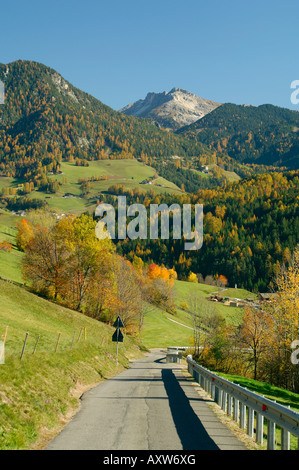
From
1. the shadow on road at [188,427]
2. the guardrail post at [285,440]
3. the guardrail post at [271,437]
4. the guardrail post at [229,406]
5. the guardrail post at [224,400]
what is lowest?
the guardrail post at [224,400]

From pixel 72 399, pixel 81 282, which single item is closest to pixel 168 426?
pixel 72 399

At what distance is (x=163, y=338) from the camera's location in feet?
284

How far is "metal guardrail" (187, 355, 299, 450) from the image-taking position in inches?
334

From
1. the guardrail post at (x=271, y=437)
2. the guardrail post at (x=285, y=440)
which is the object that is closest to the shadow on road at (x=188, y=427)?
the guardrail post at (x=271, y=437)

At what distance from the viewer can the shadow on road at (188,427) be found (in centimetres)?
919

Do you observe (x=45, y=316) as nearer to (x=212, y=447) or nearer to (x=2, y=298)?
(x=2, y=298)

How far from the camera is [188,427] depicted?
1102 centimetres

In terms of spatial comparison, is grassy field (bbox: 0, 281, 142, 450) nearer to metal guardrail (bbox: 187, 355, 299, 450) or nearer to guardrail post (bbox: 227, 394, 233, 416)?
metal guardrail (bbox: 187, 355, 299, 450)

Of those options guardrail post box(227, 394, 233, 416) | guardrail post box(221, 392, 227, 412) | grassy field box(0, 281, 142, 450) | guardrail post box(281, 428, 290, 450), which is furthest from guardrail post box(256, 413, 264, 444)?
grassy field box(0, 281, 142, 450)

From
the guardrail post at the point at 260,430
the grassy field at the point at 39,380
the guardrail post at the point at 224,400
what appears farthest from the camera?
the guardrail post at the point at 224,400

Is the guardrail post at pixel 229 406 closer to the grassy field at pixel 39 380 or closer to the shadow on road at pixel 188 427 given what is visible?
the shadow on road at pixel 188 427

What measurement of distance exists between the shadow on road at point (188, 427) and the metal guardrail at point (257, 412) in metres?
1.34

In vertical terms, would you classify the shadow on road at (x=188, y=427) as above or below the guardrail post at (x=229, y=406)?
above

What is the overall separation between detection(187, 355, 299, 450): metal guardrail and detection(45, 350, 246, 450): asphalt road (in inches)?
26.3
